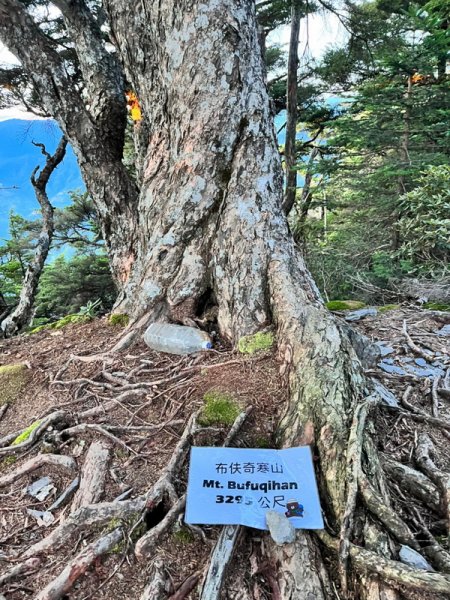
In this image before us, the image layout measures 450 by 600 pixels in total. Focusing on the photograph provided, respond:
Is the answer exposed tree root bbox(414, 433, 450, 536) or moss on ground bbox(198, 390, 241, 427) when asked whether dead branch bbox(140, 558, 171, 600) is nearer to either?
moss on ground bbox(198, 390, 241, 427)

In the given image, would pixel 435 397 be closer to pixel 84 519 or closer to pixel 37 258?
pixel 84 519

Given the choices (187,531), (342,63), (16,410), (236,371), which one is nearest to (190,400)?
(236,371)

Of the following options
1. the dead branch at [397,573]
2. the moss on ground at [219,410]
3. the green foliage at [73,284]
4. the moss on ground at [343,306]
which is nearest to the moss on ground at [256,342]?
the moss on ground at [219,410]

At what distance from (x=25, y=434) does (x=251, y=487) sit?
133cm

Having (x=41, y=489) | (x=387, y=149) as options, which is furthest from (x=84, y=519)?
(x=387, y=149)

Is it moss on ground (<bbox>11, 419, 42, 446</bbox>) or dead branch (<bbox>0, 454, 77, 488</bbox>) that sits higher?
moss on ground (<bbox>11, 419, 42, 446</bbox>)

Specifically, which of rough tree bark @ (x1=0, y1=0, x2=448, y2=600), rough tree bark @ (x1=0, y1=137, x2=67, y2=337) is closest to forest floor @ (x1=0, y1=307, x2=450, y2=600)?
rough tree bark @ (x1=0, y1=0, x2=448, y2=600)

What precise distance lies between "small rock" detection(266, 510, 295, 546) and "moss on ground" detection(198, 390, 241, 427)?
0.54 m

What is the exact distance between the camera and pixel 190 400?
204 centimetres

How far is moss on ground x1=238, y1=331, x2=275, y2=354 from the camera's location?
232cm

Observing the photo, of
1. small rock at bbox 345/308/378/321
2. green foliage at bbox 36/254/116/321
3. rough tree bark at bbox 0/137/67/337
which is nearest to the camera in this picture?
small rock at bbox 345/308/378/321

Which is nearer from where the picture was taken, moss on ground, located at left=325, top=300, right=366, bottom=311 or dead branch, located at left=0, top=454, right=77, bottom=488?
dead branch, located at left=0, top=454, right=77, bottom=488

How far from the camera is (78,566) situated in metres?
1.27

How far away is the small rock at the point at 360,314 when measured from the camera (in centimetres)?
389
